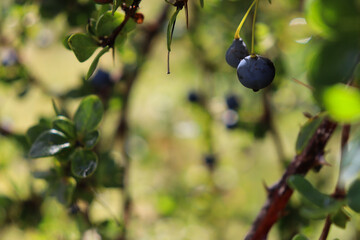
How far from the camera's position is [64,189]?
0.72 metres

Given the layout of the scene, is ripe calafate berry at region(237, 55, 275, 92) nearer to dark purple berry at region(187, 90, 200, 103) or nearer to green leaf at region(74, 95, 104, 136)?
green leaf at region(74, 95, 104, 136)

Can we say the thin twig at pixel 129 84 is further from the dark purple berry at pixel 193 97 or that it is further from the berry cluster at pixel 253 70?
the berry cluster at pixel 253 70

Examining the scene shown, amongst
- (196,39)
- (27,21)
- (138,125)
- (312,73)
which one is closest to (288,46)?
(196,39)

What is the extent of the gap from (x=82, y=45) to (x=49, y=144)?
0.15m

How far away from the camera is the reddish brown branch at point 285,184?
1.97 ft

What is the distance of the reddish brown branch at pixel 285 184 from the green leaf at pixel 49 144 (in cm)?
30

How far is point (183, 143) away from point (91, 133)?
6.45 ft

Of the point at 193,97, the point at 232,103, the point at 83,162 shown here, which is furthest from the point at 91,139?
the point at 193,97

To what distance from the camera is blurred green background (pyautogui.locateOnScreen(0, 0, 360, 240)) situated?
1071 millimetres

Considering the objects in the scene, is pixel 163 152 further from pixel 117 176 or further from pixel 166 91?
pixel 117 176

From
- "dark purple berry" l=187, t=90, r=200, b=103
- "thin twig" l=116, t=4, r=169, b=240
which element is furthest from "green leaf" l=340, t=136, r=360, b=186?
"dark purple berry" l=187, t=90, r=200, b=103

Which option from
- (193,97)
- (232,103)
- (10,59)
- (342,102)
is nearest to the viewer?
(342,102)

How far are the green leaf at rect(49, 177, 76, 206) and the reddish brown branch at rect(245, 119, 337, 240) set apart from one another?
29 centimetres

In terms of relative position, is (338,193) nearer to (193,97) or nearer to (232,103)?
(232,103)
